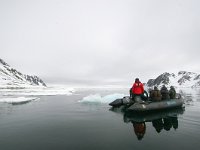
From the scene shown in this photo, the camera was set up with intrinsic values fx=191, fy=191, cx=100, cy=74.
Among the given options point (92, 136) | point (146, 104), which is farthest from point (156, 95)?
point (92, 136)

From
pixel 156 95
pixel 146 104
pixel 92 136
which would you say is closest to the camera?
pixel 92 136

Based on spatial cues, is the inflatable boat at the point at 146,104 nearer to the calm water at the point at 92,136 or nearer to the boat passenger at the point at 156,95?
the boat passenger at the point at 156,95

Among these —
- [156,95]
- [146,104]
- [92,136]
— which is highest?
[156,95]

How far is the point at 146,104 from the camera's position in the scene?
18078mm

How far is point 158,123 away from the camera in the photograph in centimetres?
1398

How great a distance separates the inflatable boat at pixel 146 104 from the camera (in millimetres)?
17844

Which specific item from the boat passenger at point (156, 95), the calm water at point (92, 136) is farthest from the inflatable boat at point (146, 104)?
the calm water at point (92, 136)

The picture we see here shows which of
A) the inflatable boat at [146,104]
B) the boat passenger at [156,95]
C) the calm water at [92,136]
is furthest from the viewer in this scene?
the boat passenger at [156,95]

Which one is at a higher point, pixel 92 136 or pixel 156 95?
pixel 156 95

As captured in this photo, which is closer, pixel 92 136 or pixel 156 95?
pixel 92 136

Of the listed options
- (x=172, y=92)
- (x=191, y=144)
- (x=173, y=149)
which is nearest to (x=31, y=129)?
(x=173, y=149)

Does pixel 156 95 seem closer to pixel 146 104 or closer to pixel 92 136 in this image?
pixel 146 104

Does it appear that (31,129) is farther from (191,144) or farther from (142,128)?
(191,144)

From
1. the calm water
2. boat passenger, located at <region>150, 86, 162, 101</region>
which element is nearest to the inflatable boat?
boat passenger, located at <region>150, 86, 162, 101</region>
